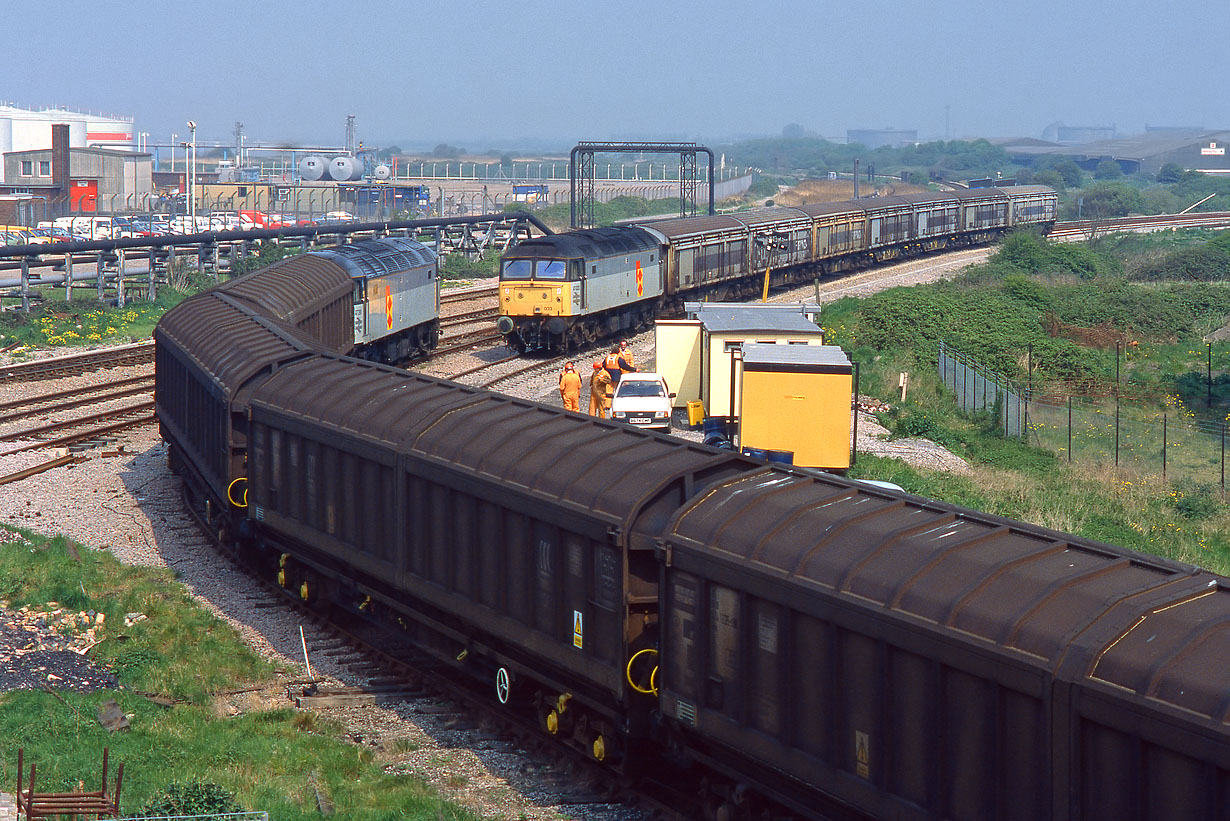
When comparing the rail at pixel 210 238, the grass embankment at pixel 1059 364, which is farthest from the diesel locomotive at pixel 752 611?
the rail at pixel 210 238

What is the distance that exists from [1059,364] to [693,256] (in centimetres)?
1326

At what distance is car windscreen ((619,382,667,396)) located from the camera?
28.0 m

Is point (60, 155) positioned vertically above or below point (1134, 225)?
above

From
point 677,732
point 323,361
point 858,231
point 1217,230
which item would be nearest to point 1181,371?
point 858,231

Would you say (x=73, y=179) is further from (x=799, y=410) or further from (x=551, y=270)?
(x=799, y=410)

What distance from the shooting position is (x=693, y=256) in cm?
4616

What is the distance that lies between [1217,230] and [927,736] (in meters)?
91.5

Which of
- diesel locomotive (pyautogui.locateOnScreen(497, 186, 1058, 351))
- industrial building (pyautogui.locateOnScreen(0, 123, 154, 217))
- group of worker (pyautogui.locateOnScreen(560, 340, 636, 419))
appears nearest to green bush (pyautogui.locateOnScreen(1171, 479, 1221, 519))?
group of worker (pyautogui.locateOnScreen(560, 340, 636, 419))

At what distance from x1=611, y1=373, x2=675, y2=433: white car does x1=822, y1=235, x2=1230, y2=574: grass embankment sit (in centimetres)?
426

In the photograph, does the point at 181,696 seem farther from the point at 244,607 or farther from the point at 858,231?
the point at 858,231

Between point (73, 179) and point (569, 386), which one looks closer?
point (569, 386)

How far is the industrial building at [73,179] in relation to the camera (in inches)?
3920

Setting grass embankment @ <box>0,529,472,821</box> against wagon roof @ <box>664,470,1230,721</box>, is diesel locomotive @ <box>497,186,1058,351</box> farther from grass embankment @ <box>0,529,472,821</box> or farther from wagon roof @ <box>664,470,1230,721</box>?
wagon roof @ <box>664,470,1230,721</box>

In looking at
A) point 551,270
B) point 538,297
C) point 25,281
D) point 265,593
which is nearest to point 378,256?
point 538,297
